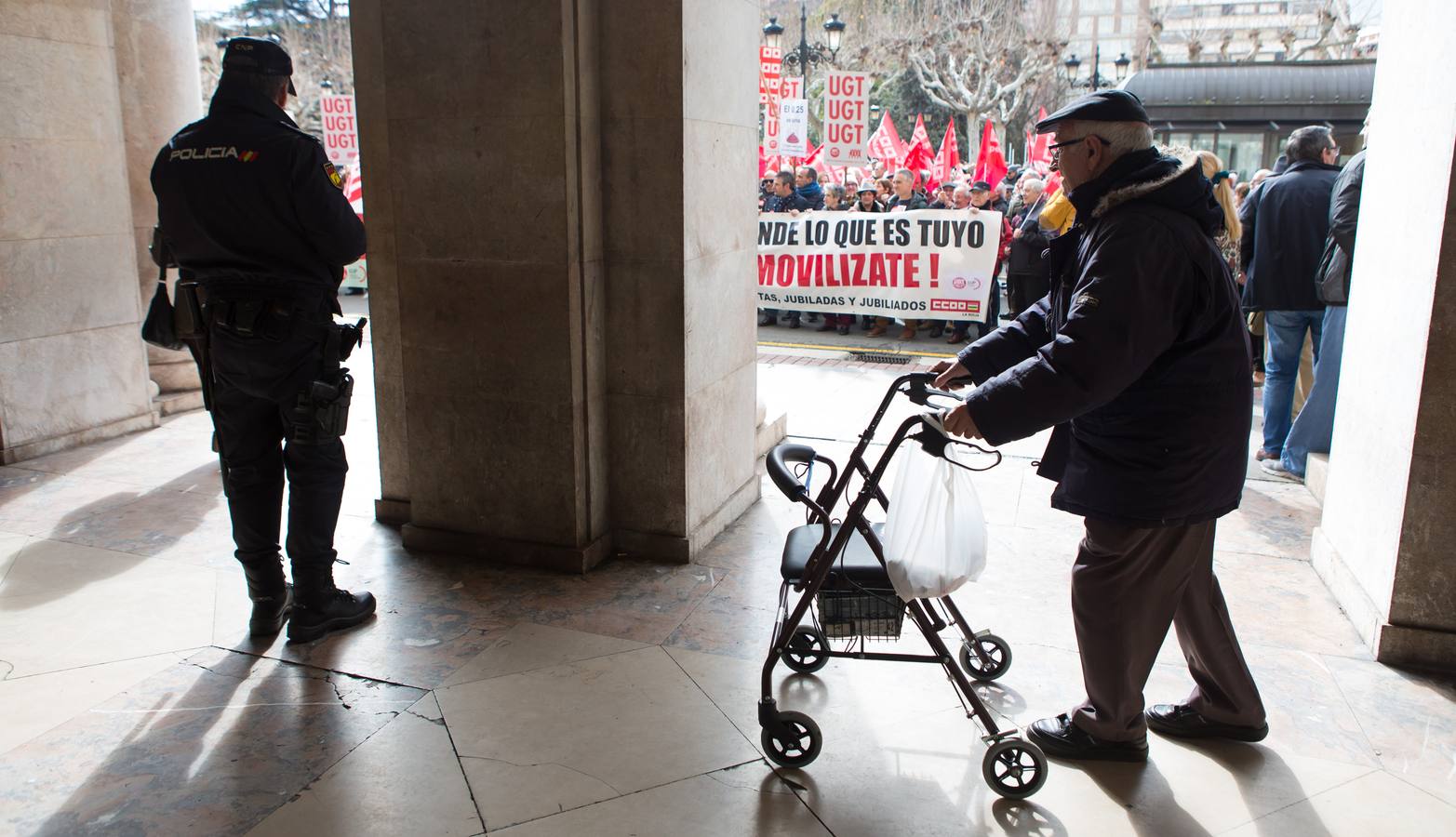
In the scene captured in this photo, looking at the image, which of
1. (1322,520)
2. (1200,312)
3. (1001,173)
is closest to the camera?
(1200,312)

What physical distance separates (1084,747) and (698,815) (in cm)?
124

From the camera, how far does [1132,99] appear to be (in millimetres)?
3014

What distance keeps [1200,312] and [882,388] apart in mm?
6016

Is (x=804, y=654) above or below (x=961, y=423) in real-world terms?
below

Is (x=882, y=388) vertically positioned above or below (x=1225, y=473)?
below

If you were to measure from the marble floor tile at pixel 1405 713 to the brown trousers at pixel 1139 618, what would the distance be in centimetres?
48

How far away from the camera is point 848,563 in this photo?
127 inches

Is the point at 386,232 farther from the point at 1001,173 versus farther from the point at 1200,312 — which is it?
the point at 1001,173

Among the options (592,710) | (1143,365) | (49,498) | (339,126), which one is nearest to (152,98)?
(49,498)

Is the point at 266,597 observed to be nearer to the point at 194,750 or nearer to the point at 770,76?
the point at 194,750

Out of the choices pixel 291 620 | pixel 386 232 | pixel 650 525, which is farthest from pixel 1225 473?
pixel 386 232

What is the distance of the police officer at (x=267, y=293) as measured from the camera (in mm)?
3820

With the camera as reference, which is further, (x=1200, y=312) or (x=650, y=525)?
(x=650, y=525)

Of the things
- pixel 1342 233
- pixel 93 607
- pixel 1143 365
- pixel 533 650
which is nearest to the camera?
pixel 1143 365
